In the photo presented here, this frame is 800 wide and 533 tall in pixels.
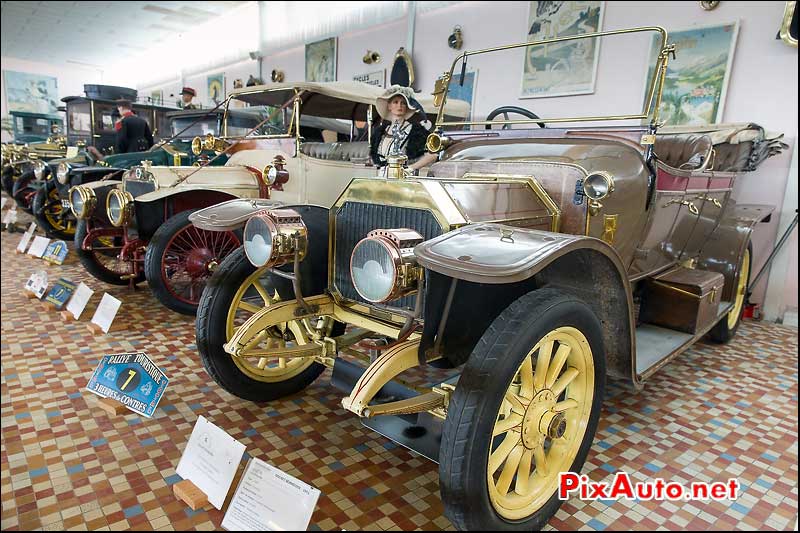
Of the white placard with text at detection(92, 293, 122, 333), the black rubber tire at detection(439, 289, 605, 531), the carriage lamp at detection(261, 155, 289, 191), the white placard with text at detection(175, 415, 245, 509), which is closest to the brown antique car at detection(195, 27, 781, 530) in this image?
the black rubber tire at detection(439, 289, 605, 531)

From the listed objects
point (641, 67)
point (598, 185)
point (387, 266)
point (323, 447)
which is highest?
point (641, 67)

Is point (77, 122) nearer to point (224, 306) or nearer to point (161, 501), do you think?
point (224, 306)

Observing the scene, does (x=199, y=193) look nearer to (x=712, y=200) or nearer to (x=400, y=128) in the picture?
(x=400, y=128)

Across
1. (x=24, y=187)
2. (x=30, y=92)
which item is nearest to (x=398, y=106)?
(x=30, y=92)

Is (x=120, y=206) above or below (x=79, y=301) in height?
above

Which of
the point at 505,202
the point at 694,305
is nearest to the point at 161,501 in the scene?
the point at 505,202

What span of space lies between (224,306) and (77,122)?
16.6 feet

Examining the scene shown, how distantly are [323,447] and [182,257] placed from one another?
2.20 metres

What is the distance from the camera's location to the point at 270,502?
1425 millimetres

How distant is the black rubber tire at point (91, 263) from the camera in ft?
13.3

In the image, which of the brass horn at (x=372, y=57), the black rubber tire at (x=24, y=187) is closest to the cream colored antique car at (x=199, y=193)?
the brass horn at (x=372, y=57)

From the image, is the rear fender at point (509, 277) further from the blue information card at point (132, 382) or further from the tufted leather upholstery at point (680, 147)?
the tufted leather upholstery at point (680, 147)

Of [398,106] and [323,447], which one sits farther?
[398,106]

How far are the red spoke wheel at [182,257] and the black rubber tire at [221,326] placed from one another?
1.43 metres
